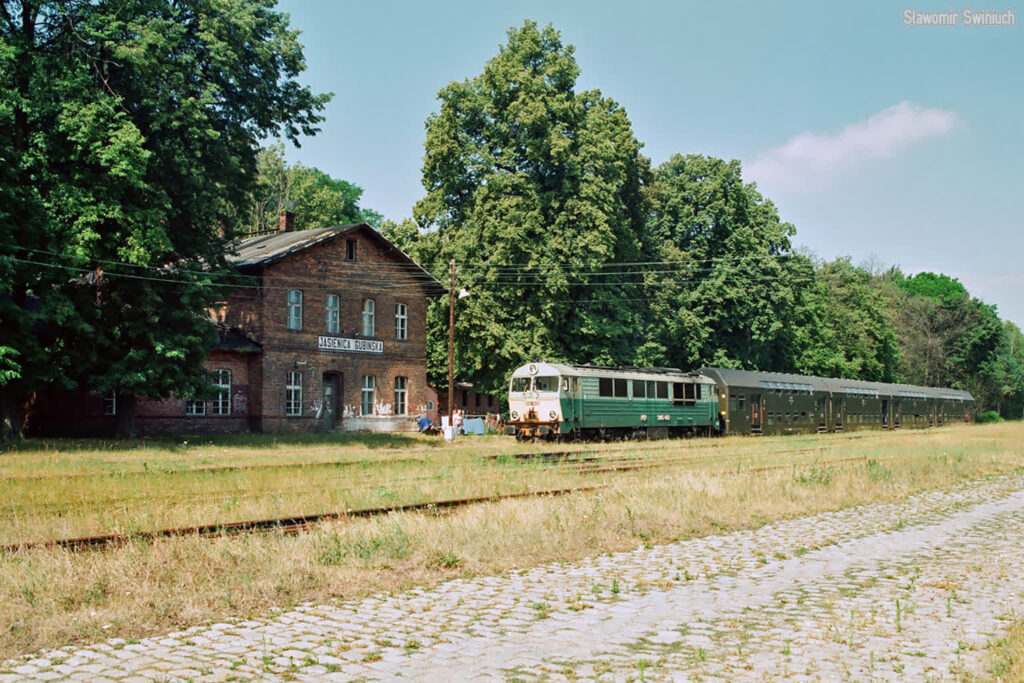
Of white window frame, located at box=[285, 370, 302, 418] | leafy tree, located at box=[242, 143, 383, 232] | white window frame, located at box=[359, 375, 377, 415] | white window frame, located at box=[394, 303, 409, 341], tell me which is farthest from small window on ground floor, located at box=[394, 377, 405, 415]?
leafy tree, located at box=[242, 143, 383, 232]

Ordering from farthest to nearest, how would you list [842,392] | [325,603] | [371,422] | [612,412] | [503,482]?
[842,392] < [371,422] < [612,412] < [503,482] < [325,603]

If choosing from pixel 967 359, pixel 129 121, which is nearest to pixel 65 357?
pixel 129 121

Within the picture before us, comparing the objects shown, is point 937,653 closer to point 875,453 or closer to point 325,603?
point 325,603

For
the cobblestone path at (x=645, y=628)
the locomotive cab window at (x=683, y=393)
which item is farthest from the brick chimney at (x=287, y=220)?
the cobblestone path at (x=645, y=628)

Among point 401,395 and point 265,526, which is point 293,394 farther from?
point 265,526

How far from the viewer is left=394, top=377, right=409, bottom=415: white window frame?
41438mm

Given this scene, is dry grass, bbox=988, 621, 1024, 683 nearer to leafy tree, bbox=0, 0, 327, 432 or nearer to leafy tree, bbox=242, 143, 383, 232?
leafy tree, bbox=0, 0, 327, 432

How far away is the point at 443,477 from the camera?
1745 cm

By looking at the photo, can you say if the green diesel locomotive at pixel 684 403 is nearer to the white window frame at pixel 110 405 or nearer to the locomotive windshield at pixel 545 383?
the locomotive windshield at pixel 545 383

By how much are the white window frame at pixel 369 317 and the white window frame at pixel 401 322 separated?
122 centimetres

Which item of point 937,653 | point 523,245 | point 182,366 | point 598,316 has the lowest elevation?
point 937,653

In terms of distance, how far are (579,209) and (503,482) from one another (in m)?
26.1

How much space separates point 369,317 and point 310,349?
3662mm

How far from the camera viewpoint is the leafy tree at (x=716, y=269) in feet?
164
